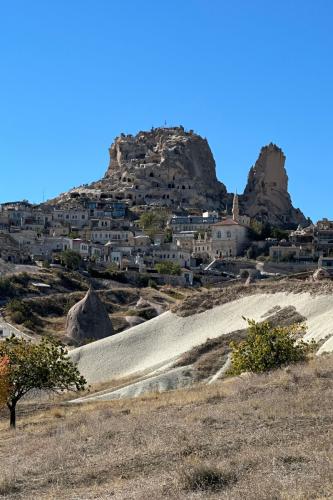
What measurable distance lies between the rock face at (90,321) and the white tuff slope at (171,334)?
13.8m

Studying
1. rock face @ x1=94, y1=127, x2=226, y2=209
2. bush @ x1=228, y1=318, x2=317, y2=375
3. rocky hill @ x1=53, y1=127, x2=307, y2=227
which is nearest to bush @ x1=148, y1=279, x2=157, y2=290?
rocky hill @ x1=53, y1=127, x2=307, y2=227

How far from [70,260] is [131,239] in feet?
61.6

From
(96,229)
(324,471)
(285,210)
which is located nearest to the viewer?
(324,471)

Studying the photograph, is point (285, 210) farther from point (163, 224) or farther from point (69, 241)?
point (69, 241)

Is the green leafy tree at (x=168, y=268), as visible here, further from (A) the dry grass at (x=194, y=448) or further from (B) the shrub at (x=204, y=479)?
(B) the shrub at (x=204, y=479)

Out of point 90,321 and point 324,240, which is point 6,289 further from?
point 324,240

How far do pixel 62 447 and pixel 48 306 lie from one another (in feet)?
197

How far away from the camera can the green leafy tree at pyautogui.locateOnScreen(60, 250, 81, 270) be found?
308 ft

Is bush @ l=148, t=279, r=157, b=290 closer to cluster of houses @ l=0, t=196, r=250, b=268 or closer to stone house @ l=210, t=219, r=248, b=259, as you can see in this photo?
cluster of houses @ l=0, t=196, r=250, b=268

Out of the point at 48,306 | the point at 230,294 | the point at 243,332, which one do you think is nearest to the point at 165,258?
the point at 48,306

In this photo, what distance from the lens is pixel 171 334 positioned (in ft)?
135

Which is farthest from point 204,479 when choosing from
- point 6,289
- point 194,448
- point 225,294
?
point 6,289

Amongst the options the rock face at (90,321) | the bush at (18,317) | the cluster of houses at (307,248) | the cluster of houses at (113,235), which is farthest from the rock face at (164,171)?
the rock face at (90,321)

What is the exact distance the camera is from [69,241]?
340ft
